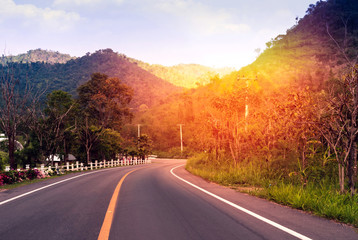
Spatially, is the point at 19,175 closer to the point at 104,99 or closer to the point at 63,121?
the point at 63,121

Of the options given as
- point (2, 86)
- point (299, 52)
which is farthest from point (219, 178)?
point (299, 52)

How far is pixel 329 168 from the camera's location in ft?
35.3

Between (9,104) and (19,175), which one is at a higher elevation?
(9,104)

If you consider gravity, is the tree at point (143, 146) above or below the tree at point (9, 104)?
below

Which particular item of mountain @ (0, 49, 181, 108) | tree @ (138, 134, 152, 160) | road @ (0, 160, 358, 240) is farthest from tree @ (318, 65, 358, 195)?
mountain @ (0, 49, 181, 108)

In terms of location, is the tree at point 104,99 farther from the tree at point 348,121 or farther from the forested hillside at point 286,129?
the tree at point 348,121

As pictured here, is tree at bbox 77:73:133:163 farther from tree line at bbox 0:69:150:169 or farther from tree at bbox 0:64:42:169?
tree at bbox 0:64:42:169

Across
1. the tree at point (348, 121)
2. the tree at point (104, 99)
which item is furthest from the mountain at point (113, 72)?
the tree at point (348, 121)

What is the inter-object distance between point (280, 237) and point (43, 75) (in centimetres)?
12784

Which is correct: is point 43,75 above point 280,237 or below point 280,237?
above

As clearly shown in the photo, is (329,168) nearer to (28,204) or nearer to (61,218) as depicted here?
(61,218)

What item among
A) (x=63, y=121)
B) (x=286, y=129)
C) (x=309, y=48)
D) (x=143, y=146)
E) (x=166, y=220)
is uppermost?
(x=309, y=48)

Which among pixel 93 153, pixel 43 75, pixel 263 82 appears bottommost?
pixel 93 153

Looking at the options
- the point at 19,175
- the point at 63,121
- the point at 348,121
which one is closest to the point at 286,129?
the point at 348,121
